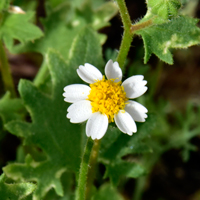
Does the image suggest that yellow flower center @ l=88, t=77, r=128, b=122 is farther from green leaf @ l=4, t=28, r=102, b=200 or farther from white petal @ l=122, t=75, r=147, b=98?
green leaf @ l=4, t=28, r=102, b=200

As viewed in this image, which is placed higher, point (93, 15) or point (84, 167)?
point (93, 15)

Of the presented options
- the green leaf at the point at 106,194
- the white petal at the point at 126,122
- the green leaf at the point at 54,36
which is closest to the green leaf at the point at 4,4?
the green leaf at the point at 54,36

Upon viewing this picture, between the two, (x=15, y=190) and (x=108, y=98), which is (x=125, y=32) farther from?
(x=15, y=190)

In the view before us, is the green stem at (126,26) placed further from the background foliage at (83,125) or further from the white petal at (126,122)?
the white petal at (126,122)

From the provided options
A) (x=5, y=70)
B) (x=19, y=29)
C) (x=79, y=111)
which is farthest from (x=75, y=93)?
(x=5, y=70)

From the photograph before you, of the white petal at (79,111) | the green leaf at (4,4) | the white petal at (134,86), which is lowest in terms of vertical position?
the white petal at (79,111)

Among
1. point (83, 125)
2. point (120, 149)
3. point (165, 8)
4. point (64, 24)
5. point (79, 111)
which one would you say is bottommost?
point (120, 149)
